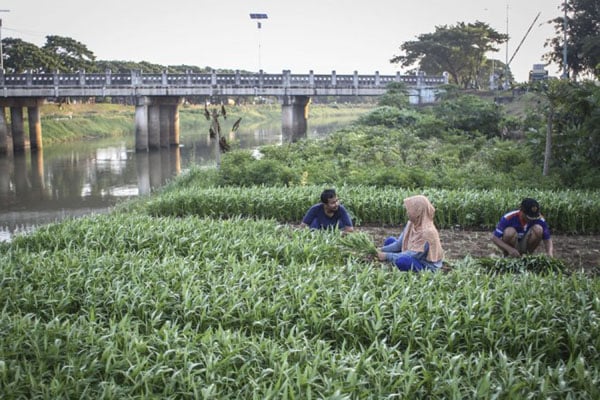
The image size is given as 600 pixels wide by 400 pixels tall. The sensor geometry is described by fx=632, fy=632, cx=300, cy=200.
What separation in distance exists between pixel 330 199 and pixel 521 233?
2.63 meters

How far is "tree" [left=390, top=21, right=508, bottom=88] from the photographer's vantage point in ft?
167

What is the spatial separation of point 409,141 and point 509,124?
6937 millimetres

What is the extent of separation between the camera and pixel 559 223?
1114 cm

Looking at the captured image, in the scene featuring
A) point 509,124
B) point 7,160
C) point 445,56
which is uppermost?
point 445,56

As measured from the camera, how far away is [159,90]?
39875 millimetres

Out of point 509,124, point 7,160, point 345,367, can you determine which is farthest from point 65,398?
point 7,160

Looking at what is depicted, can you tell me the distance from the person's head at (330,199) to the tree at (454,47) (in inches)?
1768

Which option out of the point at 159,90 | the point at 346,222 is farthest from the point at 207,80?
the point at 346,222

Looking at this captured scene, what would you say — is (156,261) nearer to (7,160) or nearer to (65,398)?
(65,398)

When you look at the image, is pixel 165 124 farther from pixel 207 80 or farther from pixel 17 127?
pixel 17 127

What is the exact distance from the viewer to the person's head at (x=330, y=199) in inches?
355

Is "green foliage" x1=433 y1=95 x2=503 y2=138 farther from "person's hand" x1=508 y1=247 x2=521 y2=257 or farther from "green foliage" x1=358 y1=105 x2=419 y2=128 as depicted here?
"person's hand" x1=508 y1=247 x2=521 y2=257

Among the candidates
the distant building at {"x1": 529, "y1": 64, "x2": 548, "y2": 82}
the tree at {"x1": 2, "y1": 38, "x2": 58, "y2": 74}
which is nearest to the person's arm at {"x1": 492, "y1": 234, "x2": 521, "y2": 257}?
the distant building at {"x1": 529, "y1": 64, "x2": 548, "y2": 82}

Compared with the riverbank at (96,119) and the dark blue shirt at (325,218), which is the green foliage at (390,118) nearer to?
the dark blue shirt at (325,218)
